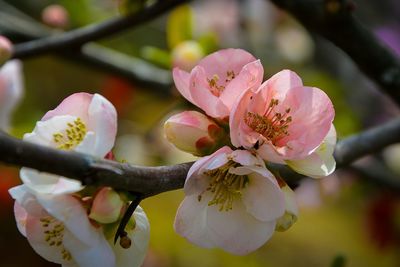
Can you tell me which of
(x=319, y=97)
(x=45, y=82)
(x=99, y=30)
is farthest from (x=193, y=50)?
(x=45, y=82)

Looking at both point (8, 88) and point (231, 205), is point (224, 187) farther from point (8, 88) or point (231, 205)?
point (8, 88)

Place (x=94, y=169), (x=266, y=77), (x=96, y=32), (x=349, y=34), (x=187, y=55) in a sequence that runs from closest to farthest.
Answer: (x=94, y=169)
(x=349, y=34)
(x=96, y=32)
(x=187, y=55)
(x=266, y=77)

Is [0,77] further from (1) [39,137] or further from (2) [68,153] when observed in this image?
(2) [68,153]

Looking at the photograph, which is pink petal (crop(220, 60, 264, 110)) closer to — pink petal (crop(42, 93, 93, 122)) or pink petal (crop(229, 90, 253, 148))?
pink petal (crop(229, 90, 253, 148))

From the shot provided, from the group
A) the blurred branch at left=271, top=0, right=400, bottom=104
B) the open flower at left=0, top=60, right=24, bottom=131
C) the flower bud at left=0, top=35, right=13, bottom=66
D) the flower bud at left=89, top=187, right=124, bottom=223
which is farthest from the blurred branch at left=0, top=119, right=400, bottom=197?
the open flower at left=0, top=60, right=24, bottom=131

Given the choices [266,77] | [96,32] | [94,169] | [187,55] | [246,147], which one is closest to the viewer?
[94,169]

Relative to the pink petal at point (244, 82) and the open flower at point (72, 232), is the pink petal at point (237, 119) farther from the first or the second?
the open flower at point (72, 232)

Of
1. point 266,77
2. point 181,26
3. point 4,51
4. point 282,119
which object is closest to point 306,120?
point 282,119
